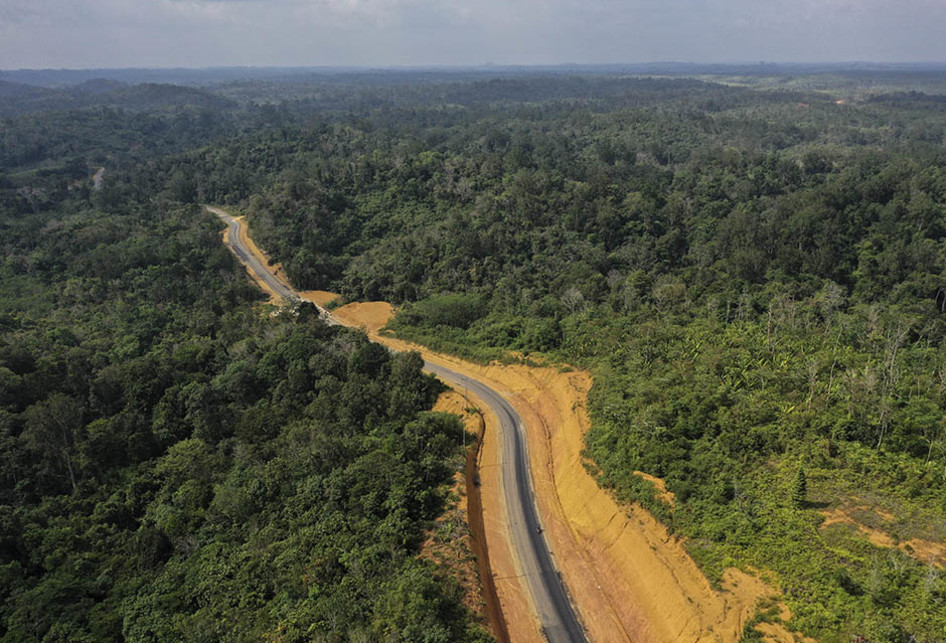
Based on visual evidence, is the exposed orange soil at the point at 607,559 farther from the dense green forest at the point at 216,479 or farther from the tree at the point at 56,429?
the tree at the point at 56,429

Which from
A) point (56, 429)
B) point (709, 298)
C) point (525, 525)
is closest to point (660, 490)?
point (525, 525)

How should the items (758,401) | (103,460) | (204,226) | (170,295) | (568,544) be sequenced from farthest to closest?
(204,226)
(170,295)
(103,460)
(758,401)
(568,544)

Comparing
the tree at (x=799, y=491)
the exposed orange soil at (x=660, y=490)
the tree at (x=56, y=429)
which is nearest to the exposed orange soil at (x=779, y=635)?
the tree at (x=799, y=491)

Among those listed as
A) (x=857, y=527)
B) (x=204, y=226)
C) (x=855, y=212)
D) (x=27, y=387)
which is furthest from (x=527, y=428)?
(x=204, y=226)

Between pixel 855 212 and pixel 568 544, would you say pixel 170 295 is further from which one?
pixel 855 212

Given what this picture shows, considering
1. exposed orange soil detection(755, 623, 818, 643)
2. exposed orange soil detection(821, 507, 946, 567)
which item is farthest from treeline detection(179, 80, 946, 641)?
exposed orange soil detection(755, 623, 818, 643)

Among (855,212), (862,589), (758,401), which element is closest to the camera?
(862,589)

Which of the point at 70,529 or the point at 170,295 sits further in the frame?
the point at 170,295

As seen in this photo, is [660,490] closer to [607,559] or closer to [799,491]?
[607,559]
